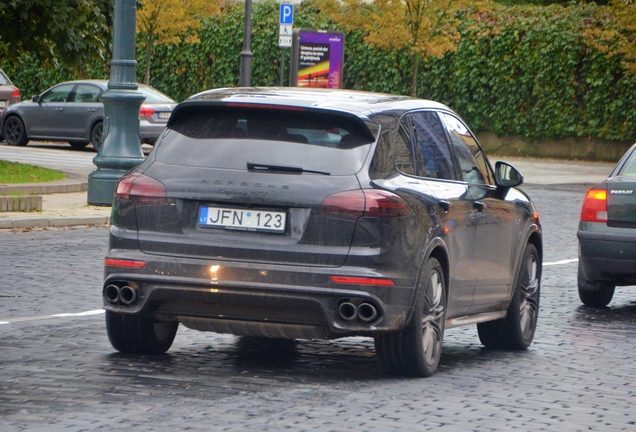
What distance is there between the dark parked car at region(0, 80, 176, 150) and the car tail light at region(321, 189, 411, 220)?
2152 centimetres

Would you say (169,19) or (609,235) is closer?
(609,235)

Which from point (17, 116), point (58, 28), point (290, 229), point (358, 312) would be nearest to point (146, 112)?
point (17, 116)

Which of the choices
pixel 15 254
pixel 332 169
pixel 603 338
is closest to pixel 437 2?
pixel 15 254

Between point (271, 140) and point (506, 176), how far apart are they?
2109 mm

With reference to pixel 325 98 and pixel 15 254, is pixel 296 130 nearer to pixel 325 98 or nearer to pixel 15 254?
pixel 325 98

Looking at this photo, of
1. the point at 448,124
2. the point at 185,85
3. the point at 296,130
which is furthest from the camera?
the point at 185,85

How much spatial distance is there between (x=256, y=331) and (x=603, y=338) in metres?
3.15

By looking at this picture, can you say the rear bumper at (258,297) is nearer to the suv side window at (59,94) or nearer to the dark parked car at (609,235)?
the dark parked car at (609,235)

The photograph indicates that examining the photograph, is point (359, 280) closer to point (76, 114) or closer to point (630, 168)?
point (630, 168)

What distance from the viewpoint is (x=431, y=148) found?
754 centimetres

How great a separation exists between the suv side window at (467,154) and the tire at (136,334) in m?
1.99

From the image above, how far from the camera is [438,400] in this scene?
6.45 m

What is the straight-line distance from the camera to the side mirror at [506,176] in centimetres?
821

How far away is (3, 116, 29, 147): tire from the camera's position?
30719 millimetres
